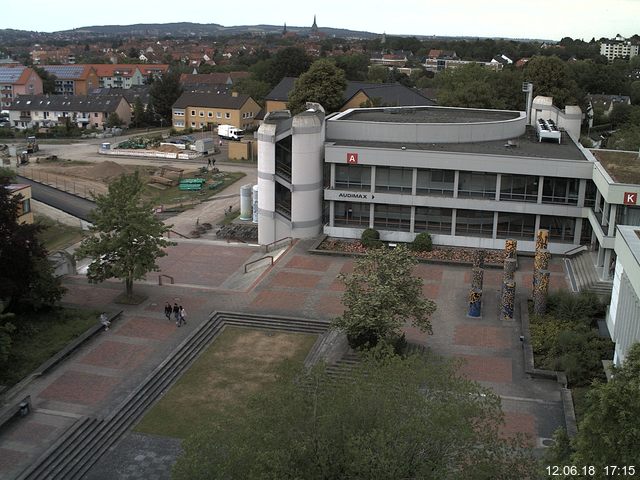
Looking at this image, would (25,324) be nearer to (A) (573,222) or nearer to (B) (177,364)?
(B) (177,364)

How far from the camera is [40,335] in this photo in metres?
32.5

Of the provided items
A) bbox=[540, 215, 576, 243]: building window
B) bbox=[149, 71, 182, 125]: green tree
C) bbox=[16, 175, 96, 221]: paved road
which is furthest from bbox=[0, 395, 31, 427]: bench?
bbox=[149, 71, 182, 125]: green tree

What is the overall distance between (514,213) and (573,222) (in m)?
3.63

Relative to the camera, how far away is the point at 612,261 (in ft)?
126

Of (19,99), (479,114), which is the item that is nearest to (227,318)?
(479,114)

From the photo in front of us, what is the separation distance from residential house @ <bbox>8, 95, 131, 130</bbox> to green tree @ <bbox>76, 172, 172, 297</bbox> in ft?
262

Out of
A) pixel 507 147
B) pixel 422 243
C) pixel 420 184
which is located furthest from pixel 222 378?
pixel 507 147

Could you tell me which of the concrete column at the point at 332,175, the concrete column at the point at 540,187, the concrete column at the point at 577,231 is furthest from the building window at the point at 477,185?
the concrete column at the point at 332,175

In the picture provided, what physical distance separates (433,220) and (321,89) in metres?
42.5

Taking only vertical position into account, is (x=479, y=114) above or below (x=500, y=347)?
above

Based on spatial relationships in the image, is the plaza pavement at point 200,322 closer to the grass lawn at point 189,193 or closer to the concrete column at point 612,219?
the concrete column at point 612,219

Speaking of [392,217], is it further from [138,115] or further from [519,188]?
[138,115]

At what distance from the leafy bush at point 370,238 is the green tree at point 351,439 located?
2764 cm

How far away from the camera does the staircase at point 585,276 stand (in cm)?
3741
